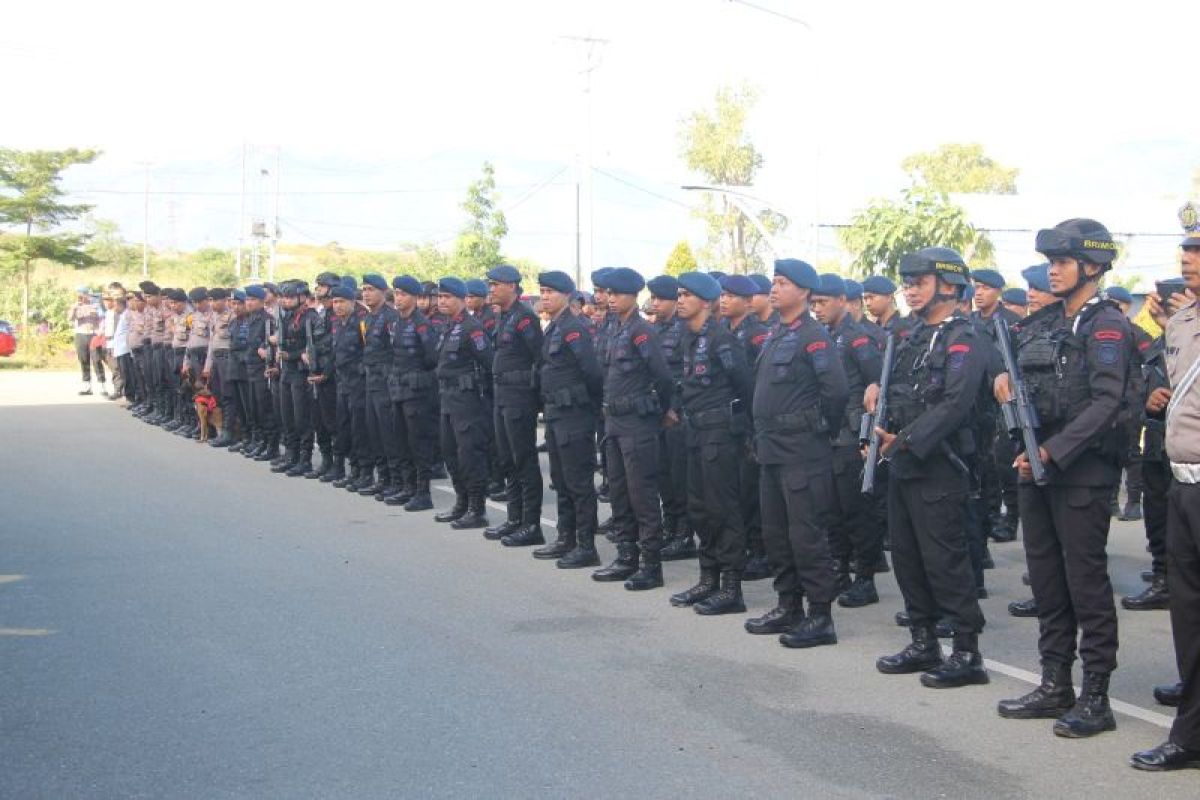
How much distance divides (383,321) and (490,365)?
6.16ft

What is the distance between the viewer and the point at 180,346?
17719 millimetres

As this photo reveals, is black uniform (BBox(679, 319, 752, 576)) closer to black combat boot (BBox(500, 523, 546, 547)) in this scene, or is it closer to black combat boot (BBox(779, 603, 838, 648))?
black combat boot (BBox(779, 603, 838, 648))

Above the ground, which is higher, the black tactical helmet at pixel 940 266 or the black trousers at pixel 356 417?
the black tactical helmet at pixel 940 266

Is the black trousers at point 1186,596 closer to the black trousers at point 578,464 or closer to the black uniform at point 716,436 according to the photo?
the black uniform at point 716,436

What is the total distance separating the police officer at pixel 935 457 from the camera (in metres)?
5.90

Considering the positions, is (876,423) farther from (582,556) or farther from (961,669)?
(582,556)

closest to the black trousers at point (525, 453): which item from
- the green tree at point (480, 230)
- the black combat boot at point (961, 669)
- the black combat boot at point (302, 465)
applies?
the black combat boot at point (961, 669)

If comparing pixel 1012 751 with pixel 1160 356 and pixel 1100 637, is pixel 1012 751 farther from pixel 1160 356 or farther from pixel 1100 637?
pixel 1160 356

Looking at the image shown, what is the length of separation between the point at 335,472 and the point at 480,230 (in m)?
41.9

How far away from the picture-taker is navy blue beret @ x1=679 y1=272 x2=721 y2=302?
7914mm

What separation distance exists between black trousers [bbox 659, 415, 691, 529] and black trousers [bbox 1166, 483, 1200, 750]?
4.48 meters

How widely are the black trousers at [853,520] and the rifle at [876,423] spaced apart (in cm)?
167

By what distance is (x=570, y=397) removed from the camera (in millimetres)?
9016

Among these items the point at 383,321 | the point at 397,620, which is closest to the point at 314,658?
the point at 397,620
